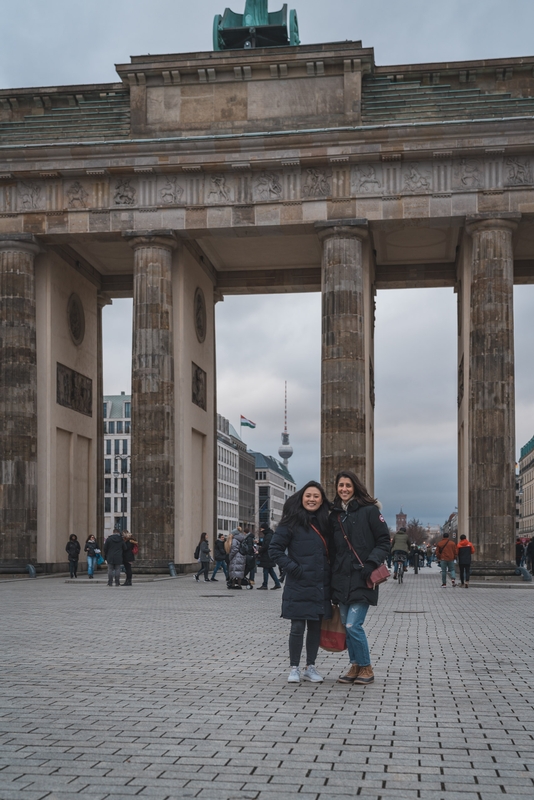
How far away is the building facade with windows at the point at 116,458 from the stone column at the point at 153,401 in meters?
88.2

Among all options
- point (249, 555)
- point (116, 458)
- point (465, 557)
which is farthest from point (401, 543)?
point (116, 458)

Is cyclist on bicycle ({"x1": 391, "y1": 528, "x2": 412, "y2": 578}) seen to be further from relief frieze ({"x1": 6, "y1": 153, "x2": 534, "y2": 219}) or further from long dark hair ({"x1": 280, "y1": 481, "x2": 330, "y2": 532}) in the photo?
long dark hair ({"x1": 280, "y1": 481, "x2": 330, "y2": 532})

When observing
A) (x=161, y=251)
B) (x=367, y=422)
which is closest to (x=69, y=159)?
(x=161, y=251)

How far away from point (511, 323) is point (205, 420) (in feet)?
44.6

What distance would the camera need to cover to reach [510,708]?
8.95m

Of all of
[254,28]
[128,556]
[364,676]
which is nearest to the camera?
[364,676]

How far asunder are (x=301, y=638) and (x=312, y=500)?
4.57 ft

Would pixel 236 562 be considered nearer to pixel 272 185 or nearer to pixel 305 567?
pixel 272 185

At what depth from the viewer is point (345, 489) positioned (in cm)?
1058

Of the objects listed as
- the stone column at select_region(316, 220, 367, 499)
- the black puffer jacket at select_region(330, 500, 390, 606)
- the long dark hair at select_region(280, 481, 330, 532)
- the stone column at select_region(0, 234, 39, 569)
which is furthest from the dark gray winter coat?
the black puffer jacket at select_region(330, 500, 390, 606)

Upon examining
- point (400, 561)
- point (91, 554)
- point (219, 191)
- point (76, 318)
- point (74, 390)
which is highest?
point (219, 191)

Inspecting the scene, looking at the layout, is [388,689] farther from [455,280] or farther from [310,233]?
[455,280]

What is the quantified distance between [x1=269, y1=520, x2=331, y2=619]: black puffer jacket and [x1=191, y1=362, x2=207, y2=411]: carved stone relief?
1194 inches

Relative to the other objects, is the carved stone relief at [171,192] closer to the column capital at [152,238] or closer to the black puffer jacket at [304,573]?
the column capital at [152,238]
